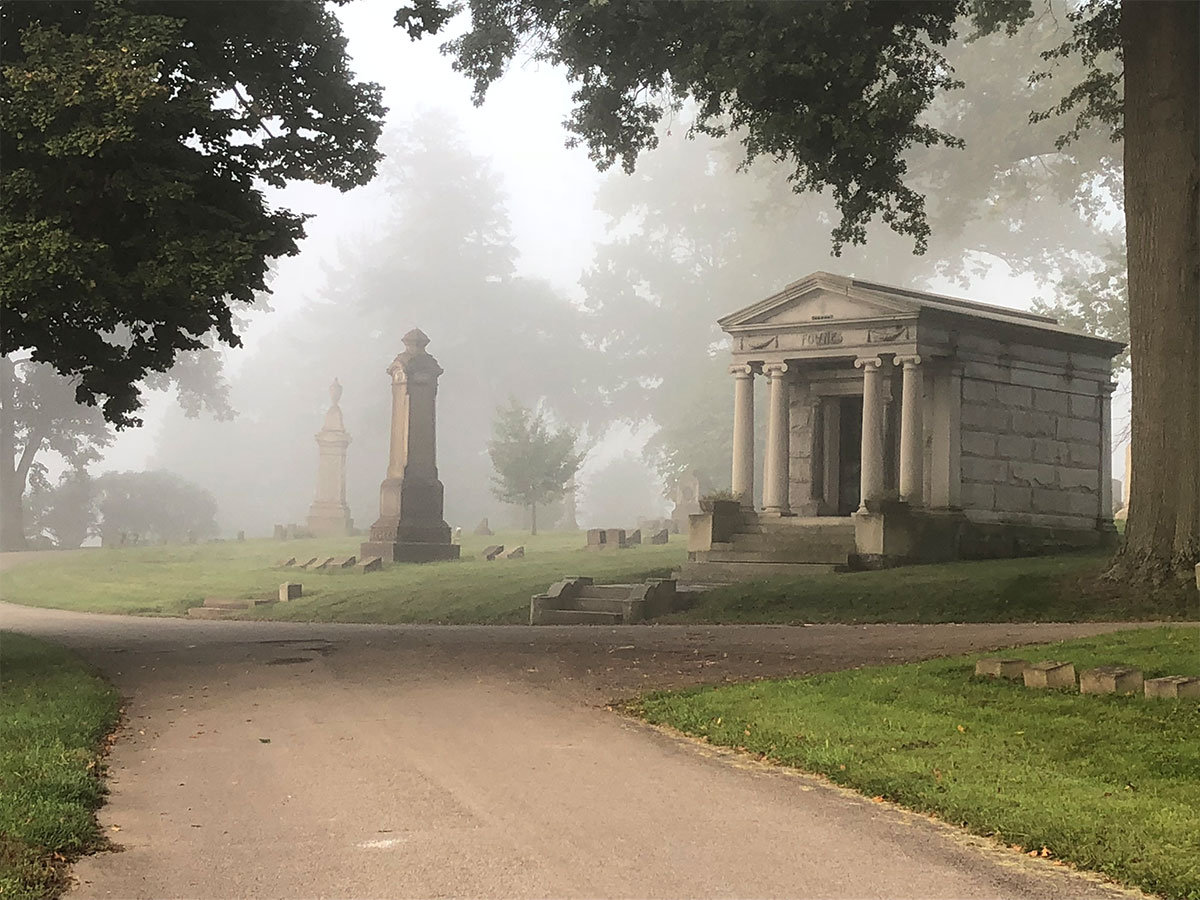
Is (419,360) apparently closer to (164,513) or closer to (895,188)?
(895,188)

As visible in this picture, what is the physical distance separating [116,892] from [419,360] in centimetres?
3204

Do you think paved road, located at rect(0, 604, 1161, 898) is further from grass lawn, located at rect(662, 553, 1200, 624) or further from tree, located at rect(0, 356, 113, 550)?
tree, located at rect(0, 356, 113, 550)

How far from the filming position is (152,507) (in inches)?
2299

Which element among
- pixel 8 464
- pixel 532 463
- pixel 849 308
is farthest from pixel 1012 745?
pixel 8 464

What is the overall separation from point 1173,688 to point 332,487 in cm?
4238

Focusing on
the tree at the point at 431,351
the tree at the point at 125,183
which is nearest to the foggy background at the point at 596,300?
the tree at the point at 431,351

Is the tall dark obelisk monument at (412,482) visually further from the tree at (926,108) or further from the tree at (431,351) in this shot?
the tree at (431,351)

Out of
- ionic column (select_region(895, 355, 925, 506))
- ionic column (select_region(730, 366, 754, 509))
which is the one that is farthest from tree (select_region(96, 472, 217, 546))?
ionic column (select_region(895, 355, 925, 506))

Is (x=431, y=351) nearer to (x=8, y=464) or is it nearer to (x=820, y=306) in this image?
(x=8, y=464)

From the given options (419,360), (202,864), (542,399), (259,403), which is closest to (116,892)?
(202,864)

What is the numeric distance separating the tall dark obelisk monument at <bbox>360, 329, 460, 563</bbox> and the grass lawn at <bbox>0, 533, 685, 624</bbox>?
151 cm

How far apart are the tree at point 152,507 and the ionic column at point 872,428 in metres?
37.3

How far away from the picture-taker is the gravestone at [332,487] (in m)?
48.3

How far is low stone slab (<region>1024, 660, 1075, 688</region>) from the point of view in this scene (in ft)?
33.9
